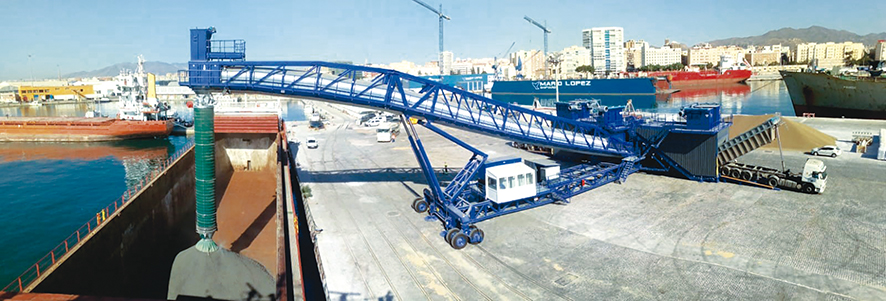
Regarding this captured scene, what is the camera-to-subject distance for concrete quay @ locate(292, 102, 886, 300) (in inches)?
598

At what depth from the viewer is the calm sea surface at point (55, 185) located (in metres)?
24.3

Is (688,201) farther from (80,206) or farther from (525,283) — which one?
(80,206)

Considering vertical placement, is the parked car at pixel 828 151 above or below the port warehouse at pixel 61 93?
below

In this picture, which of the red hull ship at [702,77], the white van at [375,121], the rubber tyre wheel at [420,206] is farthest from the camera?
the red hull ship at [702,77]

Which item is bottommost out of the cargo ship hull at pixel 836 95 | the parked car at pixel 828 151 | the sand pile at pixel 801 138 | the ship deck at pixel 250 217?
the ship deck at pixel 250 217

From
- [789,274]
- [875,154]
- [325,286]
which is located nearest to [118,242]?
[325,286]

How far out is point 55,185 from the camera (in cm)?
3716

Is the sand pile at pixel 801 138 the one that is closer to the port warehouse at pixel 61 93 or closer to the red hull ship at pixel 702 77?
the red hull ship at pixel 702 77

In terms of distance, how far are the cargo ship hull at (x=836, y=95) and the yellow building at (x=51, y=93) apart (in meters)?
188

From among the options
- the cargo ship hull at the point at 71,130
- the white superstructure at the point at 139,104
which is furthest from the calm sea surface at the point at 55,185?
the white superstructure at the point at 139,104

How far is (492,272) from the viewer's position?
655 inches

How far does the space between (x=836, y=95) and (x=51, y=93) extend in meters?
201

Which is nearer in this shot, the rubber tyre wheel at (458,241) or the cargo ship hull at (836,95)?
the rubber tyre wheel at (458,241)

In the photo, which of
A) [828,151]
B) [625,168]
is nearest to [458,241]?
[625,168]
